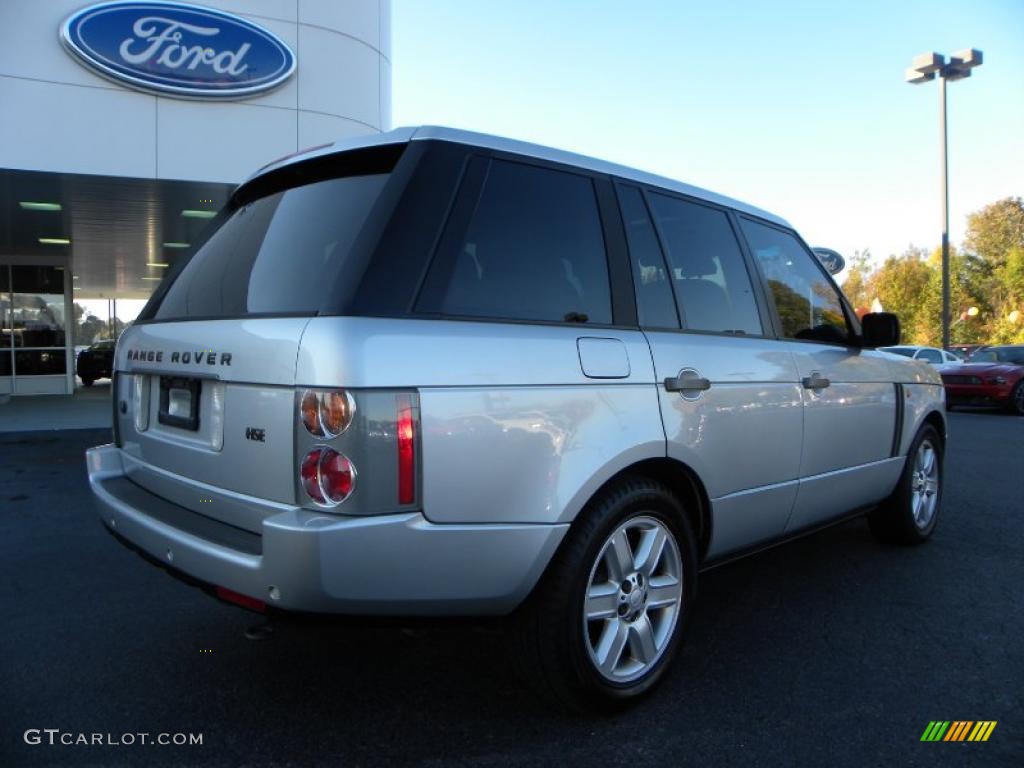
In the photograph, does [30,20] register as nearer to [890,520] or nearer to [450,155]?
[450,155]

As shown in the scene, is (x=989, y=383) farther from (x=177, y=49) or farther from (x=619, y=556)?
(x=177, y=49)

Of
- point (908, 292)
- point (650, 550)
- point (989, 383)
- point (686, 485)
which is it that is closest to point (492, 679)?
point (650, 550)

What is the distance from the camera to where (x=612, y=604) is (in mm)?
2566

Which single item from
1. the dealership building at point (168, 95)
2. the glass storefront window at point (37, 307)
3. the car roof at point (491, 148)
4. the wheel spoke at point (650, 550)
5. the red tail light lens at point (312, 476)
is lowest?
the wheel spoke at point (650, 550)

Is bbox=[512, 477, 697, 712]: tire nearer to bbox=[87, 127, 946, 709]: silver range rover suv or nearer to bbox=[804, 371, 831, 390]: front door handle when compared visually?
bbox=[87, 127, 946, 709]: silver range rover suv

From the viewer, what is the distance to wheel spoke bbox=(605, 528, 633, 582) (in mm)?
2557

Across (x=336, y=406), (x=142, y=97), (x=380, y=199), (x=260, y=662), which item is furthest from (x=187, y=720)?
(x=142, y=97)

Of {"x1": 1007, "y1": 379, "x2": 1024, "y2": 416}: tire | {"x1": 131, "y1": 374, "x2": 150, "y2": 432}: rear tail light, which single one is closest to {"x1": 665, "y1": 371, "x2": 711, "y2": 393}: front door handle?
{"x1": 131, "y1": 374, "x2": 150, "y2": 432}: rear tail light

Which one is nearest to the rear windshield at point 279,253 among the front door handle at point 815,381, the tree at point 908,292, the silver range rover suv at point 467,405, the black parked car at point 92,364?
the silver range rover suv at point 467,405

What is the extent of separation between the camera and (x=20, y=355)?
1702 centimetres

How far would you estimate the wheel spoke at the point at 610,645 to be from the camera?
2.54 meters

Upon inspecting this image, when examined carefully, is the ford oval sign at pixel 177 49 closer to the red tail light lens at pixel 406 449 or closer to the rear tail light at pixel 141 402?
the rear tail light at pixel 141 402

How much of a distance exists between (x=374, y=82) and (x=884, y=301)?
50138 millimetres

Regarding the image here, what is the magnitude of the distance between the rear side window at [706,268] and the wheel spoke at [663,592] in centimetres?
101
